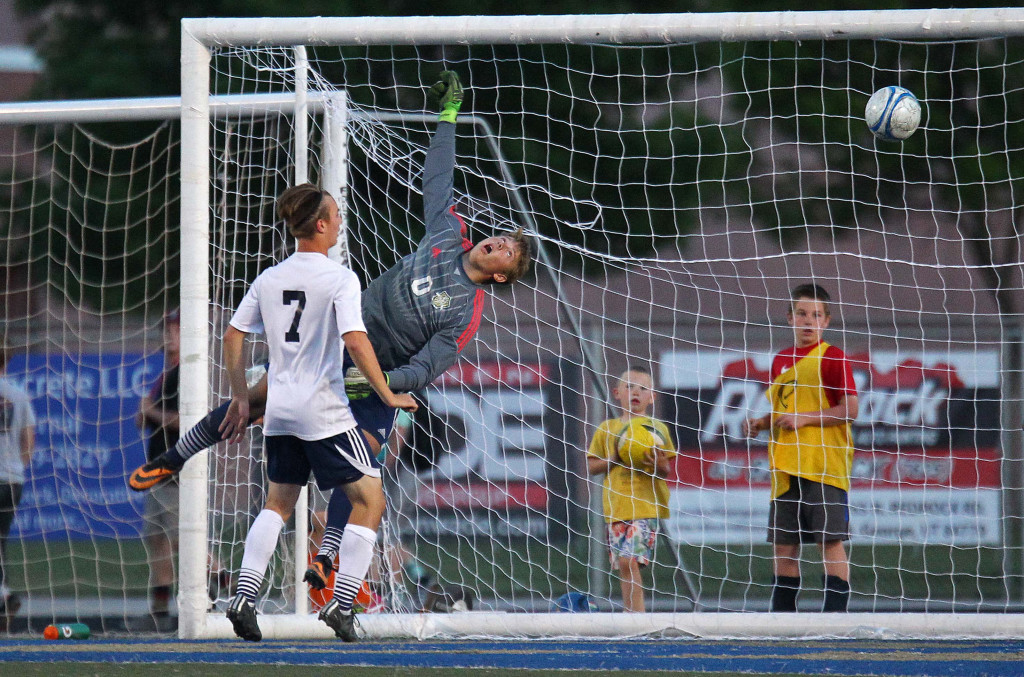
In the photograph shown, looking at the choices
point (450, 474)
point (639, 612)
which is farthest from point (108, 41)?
point (639, 612)

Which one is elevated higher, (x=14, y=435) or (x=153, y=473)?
(x=14, y=435)

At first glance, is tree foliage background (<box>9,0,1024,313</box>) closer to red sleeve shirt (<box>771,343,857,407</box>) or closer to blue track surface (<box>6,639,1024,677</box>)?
red sleeve shirt (<box>771,343,857,407</box>)

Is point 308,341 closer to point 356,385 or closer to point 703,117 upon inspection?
point 356,385

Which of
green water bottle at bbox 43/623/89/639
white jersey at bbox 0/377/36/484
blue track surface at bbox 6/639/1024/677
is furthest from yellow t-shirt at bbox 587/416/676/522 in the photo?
white jersey at bbox 0/377/36/484

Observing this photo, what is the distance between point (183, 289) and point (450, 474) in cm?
364

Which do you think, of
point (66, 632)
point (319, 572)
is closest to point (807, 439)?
point (319, 572)

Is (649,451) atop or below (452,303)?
below

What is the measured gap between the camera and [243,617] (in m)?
4.45

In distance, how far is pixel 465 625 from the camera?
616 cm

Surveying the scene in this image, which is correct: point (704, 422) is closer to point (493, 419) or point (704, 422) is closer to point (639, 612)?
point (493, 419)

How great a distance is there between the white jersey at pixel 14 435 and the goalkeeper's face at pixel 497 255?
3.99 metres

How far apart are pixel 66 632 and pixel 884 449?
20.3 ft

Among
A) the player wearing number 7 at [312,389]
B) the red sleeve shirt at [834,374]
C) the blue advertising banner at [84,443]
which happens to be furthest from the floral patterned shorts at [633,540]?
the blue advertising banner at [84,443]

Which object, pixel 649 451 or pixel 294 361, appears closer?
pixel 294 361
